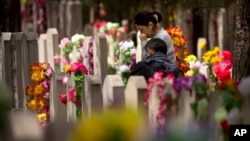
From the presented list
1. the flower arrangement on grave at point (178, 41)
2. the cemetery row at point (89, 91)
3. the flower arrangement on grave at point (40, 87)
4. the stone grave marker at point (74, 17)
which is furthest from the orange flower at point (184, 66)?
the stone grave marker at point (74, 17)

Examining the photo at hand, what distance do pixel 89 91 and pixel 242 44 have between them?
6.73 ft

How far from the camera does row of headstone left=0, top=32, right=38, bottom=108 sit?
33.3 feet

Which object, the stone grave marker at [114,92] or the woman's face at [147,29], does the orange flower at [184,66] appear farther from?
the stone grave marker at [114,92]

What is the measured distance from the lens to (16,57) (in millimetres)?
10141

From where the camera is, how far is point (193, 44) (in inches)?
722

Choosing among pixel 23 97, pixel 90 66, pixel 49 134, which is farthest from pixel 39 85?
pixel 49 134

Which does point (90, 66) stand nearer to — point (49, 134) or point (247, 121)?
point (247, 121)

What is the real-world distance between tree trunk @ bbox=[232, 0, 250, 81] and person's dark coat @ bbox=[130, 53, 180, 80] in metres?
0.65

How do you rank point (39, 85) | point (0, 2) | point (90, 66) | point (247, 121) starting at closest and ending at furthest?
point (247, 121), point (39, 85), point (90, 66), point (0, 2)

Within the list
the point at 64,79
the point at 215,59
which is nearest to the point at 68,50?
the point at 215,59

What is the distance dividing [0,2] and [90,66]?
440 cm

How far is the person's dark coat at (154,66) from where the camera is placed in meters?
7.74

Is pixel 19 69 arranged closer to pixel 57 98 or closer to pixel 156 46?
pixel 57 98

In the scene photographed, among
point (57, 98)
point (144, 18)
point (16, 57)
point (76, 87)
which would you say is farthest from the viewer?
point (16, 57)
